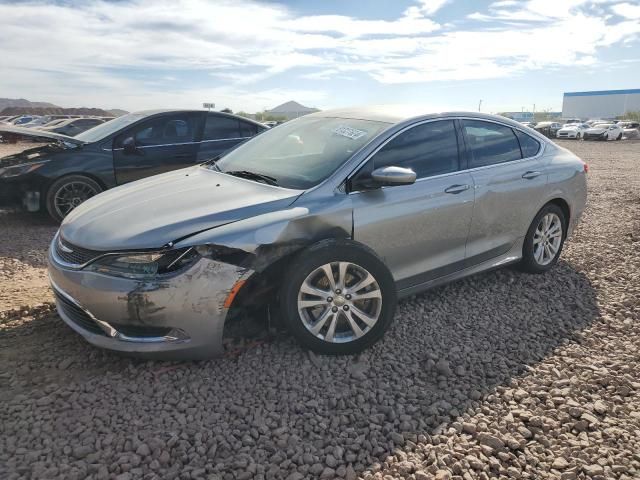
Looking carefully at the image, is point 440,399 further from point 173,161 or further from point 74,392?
point 173,161

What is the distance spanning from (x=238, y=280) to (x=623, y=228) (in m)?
5.82

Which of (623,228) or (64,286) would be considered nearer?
(64,286)

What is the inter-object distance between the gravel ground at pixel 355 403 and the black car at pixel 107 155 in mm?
2837

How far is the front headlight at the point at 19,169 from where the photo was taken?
653cm

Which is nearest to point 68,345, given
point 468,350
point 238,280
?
point 238,280

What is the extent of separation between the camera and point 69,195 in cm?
677

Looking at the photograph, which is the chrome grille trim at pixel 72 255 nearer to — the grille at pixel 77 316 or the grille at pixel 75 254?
the grille at pixel 75 254

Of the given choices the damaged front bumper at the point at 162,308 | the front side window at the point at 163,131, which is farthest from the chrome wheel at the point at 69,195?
the damaged front bumper at the point at 162,308

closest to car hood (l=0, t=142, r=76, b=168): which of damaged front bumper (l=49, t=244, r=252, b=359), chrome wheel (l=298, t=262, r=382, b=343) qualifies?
damaged front bumper (l=49, t=244, r=252, b=359)

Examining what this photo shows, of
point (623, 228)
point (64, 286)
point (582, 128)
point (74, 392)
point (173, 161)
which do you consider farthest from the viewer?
point (582, 128)

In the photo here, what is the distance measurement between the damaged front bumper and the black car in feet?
13.7

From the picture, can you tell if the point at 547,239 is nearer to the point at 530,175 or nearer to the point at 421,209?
the point at 530,175

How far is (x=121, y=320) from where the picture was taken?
9.63ft

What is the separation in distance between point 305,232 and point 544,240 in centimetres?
273
